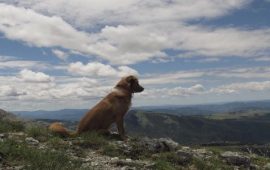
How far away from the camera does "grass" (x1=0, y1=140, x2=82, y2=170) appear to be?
9.54 meters

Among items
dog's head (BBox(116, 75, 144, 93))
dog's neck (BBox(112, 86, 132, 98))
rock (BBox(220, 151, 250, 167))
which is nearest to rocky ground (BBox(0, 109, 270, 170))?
rock (BBox(220, 151, 250, 167))

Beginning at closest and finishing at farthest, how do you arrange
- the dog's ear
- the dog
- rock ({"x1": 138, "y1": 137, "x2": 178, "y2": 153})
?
rock ({"x1": 138, "y1": 137, "x2": 178, "y2": 153})
the dog
the dog's ear

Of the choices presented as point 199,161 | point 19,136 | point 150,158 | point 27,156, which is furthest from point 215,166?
point 19,136

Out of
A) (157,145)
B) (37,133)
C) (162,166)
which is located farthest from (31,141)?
(162,166)

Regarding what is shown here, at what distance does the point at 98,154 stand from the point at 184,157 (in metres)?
3.24

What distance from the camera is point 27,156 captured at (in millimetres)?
10875

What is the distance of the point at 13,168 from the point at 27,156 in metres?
1.04

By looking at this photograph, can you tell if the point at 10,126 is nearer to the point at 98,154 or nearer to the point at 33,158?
the point at 98,154

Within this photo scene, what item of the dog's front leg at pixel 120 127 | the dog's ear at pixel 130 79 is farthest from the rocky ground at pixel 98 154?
the dog's ear at pixel 130 79

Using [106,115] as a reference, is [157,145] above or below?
below

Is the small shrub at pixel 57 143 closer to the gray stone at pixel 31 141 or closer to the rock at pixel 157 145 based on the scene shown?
the gray stone at pixel 31 141

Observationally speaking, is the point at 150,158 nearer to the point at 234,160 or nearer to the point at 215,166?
the point at 215,166

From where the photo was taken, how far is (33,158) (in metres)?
10.4

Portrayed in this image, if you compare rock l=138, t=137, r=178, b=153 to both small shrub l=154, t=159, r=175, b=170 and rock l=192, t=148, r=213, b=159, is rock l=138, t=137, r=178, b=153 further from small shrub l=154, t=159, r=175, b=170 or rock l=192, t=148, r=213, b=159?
small shrub l=154, t=159, r=175, b=170
